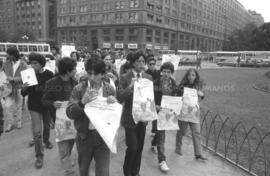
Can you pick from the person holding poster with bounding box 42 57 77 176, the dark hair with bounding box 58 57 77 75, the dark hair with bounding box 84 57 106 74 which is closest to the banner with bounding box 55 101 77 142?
the person holding poster with bounding box 42 57 77 176

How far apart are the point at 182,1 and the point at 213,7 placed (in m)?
29.2

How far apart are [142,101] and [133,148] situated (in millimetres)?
699

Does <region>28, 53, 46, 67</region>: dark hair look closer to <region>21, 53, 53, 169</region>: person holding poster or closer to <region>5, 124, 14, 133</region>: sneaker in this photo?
<region>21, 53, 53, 169</region>: person holding poster

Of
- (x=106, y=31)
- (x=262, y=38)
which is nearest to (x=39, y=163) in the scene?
(x=106, y=31)

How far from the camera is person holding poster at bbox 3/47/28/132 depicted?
4.95m

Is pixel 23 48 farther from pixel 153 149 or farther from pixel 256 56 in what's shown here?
pixel 256 56

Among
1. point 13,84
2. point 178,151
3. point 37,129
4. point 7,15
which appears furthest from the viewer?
point 7,15

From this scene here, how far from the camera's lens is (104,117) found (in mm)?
2205

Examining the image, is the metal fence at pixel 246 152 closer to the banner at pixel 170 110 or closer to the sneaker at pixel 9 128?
the banner at pixel 170 110

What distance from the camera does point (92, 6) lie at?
6397cm

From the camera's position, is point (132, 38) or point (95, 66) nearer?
point (95, 66)

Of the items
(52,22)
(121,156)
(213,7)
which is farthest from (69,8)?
(121,156)

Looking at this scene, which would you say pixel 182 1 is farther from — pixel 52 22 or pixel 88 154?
pixel 88 154

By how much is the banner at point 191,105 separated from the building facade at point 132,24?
5276 centimetres
